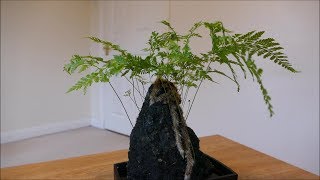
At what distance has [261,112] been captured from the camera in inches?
80.4

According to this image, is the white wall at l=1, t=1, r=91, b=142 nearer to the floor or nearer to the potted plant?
the floor

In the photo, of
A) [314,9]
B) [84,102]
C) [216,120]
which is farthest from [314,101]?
[84,102]

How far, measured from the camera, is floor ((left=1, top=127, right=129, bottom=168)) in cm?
242

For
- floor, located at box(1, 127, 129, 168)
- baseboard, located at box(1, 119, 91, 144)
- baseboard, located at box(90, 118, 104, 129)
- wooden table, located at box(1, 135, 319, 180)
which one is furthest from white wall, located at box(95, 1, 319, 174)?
baseboard, located at box(1, 119, 91, 144)

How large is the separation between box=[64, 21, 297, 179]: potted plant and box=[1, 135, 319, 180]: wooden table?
0.19 metres

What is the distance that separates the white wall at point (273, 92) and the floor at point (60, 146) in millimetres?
929

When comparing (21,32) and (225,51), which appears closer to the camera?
(225,51)

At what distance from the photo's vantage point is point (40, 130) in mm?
3051

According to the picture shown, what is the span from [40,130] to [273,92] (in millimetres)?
2391

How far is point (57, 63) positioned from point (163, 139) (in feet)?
9.06

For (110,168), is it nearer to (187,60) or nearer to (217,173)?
(217,173)

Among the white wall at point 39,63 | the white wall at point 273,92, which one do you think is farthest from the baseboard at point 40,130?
the white wall at point 273,92

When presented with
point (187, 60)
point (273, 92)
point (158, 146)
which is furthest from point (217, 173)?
point (273, 92)

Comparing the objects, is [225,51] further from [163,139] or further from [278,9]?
[278,9]
